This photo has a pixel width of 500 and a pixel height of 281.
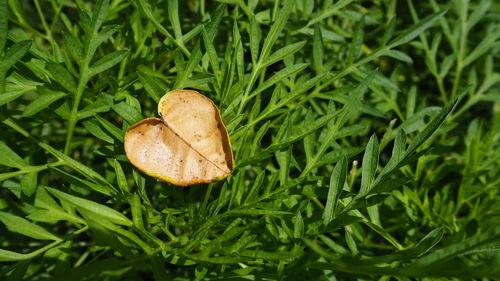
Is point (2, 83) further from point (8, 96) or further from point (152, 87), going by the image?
point (152, 87)

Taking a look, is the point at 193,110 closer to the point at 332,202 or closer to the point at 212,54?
the point at 212,54

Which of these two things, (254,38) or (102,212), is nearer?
(102,212)

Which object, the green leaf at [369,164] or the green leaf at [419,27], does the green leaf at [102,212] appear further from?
the green leaf at [419,27]

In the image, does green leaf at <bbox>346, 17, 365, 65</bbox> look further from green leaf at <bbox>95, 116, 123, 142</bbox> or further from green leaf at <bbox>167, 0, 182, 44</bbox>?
green leaf at <bbox>95, 116, 123, 142</bbox>

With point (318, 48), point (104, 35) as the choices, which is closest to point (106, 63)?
point (104, 35)

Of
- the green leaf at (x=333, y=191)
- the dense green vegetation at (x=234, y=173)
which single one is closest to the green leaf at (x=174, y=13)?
the dense green vegetation at (x=234, y=173)

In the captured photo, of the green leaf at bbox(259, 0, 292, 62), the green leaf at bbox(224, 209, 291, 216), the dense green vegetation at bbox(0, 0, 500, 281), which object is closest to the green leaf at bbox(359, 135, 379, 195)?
the dense green vegetation at bbox(0, 0, 500, 281)
